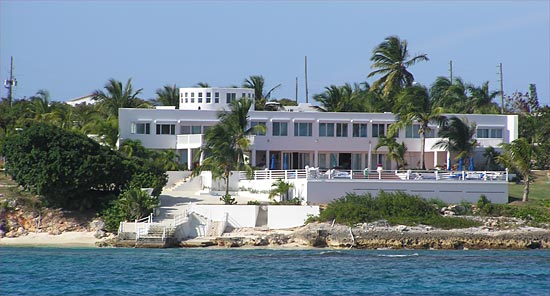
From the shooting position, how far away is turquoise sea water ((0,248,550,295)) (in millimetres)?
39562

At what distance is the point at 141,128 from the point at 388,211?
2309cm

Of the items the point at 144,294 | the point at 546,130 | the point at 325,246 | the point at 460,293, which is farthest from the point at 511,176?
the point at 144,294

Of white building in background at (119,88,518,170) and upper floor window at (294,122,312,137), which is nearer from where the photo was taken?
white building in background at (119,88,518,170)

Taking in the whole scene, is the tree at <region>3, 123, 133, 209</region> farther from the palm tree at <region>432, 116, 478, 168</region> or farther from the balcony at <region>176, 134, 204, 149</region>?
the palm tree at <region>432, 116, 478, 168</region>

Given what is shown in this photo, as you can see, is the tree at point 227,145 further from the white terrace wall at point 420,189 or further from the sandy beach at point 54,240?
the sandy beach at point 54,240

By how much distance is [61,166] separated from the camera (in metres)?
54.2

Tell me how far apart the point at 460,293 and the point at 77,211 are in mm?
24635

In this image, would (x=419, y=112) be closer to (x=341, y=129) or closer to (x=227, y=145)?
(x=341, y=129)

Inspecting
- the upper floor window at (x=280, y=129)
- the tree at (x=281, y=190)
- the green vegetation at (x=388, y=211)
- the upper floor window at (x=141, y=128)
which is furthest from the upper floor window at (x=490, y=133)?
the upper floor window at (x=141, y=128)

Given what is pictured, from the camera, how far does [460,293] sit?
39.0 metres

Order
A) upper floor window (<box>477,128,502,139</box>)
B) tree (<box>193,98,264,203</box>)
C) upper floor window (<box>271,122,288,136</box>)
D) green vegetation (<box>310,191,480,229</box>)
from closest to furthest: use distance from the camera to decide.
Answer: green vegetation (<box>310,191,480,229</box>)
tree (<box>193,98,264,203</box>)
upper floor window (<box>271,122,288,136</box>)
upper floor window (<box>477,128,502,139</box>)

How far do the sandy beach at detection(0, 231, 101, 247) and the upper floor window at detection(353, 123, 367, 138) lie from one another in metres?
24.8

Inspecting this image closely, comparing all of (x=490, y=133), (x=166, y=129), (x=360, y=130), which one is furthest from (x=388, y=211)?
(x=490, y=133)

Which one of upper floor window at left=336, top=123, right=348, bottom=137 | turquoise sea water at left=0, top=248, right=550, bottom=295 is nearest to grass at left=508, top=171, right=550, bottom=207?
turquoise sea water at left=0, top=248, right=550, bottom=295
